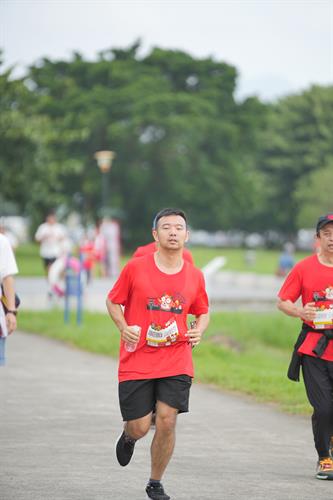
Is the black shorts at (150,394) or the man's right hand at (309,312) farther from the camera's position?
the man's right hand at (309,312)

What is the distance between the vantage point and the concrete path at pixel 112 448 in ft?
23.6

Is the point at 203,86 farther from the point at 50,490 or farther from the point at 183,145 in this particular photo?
the point at 50,490

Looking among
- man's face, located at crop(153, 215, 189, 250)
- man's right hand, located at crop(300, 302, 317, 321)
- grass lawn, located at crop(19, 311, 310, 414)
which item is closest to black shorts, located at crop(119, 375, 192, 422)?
man's face, located at crop(153, 215, 189, 250)

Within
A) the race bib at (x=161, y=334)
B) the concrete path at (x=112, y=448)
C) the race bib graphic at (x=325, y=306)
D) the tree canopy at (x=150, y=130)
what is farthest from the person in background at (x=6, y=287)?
the tree canopy at (x=150, y=130)

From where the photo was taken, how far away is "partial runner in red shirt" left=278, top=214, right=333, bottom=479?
7906 millimetres

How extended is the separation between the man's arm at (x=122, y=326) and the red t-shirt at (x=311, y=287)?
150 cm

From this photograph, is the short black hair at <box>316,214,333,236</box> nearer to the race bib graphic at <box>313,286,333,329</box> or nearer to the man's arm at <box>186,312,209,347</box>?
the race bib graphic at <box>313,286,333,329</box>

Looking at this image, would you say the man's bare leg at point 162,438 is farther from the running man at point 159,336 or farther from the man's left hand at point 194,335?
the man's left hand at point 194,335

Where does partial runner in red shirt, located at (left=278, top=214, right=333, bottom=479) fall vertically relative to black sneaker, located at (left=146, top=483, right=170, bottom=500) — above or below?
above

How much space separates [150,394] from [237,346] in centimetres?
1154

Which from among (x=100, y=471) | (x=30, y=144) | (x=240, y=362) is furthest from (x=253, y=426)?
(x=30, y=144)

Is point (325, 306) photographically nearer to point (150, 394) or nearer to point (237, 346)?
point (150, 394)

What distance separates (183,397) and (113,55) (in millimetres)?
65375

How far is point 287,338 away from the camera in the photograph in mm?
19359
